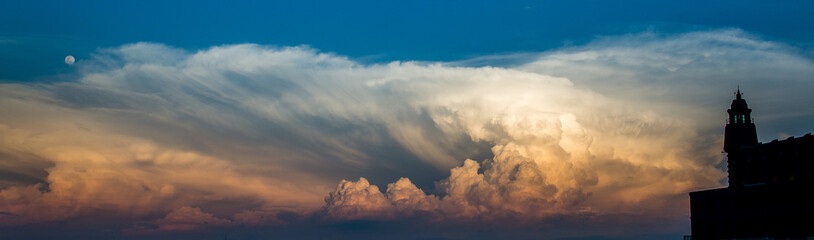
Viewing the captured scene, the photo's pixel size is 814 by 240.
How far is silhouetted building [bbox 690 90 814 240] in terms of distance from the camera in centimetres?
13462

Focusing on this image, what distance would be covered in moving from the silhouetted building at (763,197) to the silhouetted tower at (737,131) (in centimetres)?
45

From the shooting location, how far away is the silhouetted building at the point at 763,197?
442 ft

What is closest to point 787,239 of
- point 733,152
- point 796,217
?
point 796,217

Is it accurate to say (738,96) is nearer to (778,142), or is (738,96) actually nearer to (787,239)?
(778,142)

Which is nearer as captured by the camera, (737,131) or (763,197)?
(763,197)

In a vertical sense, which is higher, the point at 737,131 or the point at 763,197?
the point at 737,131

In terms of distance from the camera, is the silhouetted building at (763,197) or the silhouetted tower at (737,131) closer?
the silhouetted building at (763,197)

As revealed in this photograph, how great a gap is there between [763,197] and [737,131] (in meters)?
26.2

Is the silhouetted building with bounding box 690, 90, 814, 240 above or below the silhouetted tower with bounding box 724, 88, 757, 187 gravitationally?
below

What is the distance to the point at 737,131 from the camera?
164125mm

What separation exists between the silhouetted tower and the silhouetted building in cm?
45

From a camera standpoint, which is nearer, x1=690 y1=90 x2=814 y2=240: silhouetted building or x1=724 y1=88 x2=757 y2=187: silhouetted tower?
x1=690 y1=90 x2=814 y2=240: silhouetted building

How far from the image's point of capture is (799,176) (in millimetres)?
137000

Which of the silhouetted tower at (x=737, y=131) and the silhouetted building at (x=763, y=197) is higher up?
the silhouetted tower at (x=737, y=131)
